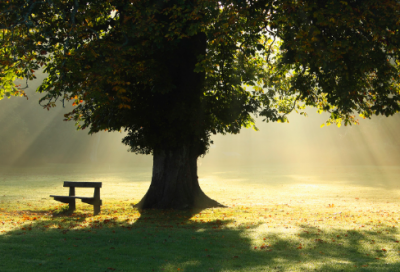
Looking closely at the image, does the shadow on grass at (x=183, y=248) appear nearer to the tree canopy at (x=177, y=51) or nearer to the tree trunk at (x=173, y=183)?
the tree trunk at (x=173, y=183)

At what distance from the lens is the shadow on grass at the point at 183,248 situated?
6.36 meters

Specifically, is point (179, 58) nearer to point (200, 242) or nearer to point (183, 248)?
point (200, 242)

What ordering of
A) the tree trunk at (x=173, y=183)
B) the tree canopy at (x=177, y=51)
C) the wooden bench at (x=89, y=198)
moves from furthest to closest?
the tree trunk at (x=173, y=183)
the wooden bench at (x=89, y=198)
the tree canopy at (x=177, y=51)

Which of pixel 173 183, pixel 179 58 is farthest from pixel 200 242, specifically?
pixel 179 58

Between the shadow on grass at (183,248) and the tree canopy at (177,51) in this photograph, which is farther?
the tree canopy at (177,51)

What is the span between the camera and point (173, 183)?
14477 millimetres

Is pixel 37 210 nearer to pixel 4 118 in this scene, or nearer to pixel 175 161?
pixel 175 161

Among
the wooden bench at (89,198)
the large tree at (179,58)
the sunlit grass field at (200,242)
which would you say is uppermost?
the large tree at (179,58)

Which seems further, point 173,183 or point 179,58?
point 173,183

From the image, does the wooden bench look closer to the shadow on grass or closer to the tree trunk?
the shadow on grass

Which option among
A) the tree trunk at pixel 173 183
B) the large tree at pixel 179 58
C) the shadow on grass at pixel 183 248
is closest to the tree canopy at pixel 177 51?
the large tree at pixel 179 58

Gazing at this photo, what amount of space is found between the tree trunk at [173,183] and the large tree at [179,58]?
37mm

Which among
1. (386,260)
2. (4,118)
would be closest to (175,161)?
(386,260)

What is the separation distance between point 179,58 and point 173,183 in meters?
4.46
